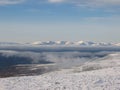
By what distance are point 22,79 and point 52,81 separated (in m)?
2.85

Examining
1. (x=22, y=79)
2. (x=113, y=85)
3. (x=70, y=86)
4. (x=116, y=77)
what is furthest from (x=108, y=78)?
(x=22, y=79)

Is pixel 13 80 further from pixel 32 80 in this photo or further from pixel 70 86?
pixel 70 86

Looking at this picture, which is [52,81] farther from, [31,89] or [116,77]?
[116,77]

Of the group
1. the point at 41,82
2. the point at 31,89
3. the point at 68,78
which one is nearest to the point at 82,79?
the point at 68,78

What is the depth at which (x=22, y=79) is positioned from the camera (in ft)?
96.9

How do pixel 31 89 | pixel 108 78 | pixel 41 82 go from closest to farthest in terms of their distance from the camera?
pixel 31 89, pixel 41 82, pixel 108 78

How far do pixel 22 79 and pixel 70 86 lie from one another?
17.0 ft

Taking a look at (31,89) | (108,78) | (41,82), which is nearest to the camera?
(31,89)

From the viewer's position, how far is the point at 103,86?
26.4 metres

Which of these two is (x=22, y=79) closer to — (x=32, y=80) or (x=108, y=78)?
(x=32, y=80)

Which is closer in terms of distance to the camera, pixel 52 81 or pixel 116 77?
pixel 52 81

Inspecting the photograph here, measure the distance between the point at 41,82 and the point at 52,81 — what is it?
0.96 meters

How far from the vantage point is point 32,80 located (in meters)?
29.1

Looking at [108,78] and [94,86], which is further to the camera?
[108,78]
